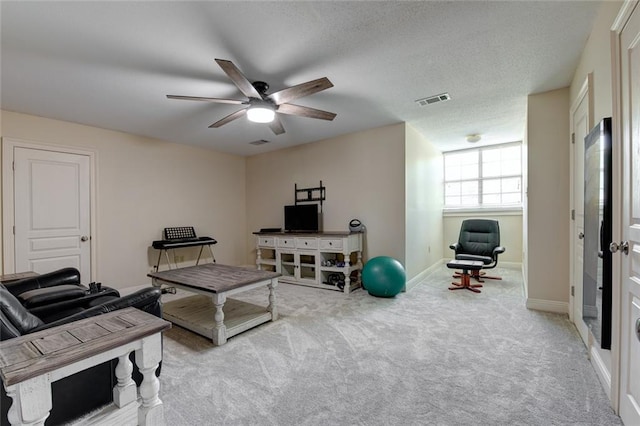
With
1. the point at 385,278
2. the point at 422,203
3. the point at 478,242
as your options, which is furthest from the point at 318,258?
the point at 478,242

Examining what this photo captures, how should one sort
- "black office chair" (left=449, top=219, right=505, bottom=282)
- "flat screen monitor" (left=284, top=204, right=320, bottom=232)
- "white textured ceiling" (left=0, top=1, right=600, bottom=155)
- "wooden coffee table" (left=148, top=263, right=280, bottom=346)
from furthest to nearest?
"flat screen monitor" (left=284, top=204, right=320, bottom=232) → "black office chair" (left=449, top=219, right=505, bottom=282) → "wooden coffee table" (left=148, top=263, right=280, bottom=346) → "white textured ceiling" (left=0, top=1, right=600, bottom=155)

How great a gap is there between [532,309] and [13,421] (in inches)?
163

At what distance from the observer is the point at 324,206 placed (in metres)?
5.04

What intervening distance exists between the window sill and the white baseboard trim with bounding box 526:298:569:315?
109 inches

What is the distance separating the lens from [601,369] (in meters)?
1.88

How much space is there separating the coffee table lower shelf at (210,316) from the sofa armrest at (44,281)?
3.05 feet

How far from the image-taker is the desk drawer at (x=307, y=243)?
14.8 feet

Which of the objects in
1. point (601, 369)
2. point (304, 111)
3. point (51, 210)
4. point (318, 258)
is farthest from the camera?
point (318, 258)

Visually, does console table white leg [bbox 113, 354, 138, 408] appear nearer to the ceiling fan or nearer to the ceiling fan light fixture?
the ceiling fan

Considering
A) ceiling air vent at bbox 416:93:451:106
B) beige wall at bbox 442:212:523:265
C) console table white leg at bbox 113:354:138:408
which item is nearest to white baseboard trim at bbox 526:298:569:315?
ceiling air vent at bbox 416:93:451:106

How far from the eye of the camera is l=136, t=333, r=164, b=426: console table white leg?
134 centimetres

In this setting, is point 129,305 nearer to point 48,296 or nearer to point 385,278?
point 48,296

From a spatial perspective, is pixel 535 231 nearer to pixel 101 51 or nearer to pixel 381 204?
pixel 381 204

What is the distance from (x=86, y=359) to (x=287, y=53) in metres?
2.30
